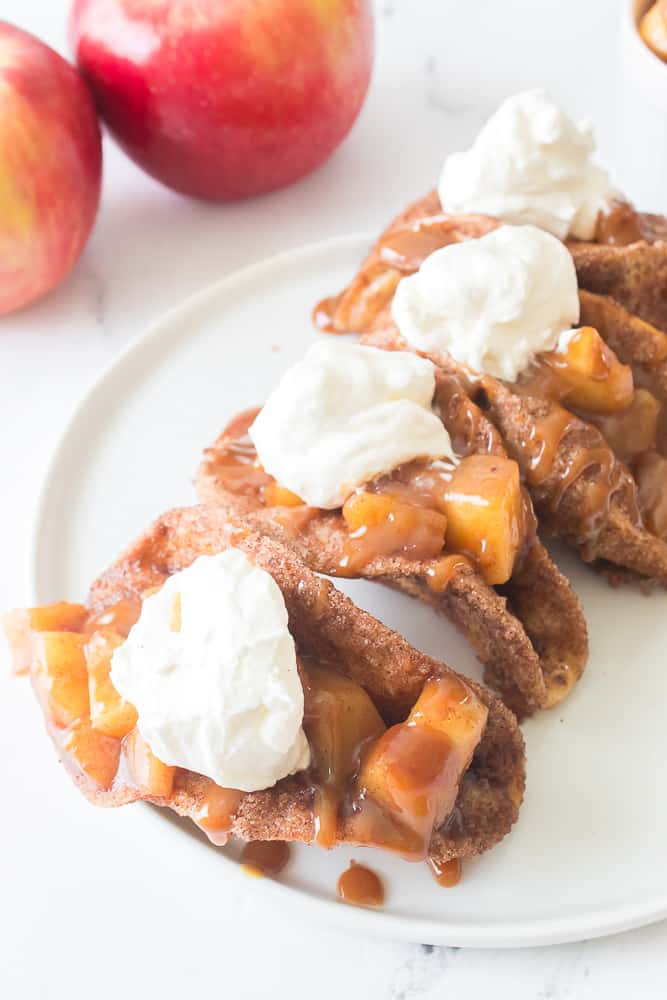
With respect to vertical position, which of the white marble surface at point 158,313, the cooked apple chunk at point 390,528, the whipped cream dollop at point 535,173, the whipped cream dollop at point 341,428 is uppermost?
the whipped cream dollop at point 535,173

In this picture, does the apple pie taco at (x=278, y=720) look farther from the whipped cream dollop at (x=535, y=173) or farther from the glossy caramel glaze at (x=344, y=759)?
the whipped cream dollop at (x=535, y=173)

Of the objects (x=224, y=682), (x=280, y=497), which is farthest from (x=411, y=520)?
(x=224, y=682)

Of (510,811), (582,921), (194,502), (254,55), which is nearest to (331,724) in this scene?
(510,811)

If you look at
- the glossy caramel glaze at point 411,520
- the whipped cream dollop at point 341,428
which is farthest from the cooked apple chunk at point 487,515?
the whipped cream dollop at point 341,428

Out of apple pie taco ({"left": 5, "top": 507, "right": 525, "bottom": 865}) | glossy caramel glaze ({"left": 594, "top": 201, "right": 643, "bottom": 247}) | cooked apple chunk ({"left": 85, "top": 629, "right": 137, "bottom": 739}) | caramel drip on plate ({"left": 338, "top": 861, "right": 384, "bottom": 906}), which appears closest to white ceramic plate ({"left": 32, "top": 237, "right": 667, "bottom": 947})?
caramel drip on plate ({"left": 338, "top": 861, "right": 384, "bottom": 906})

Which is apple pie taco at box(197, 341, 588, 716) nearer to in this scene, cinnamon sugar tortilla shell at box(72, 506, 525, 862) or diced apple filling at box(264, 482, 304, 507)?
diced apple filling at box(264, 482, 304, 507)

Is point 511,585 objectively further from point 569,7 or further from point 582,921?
point 569,7
